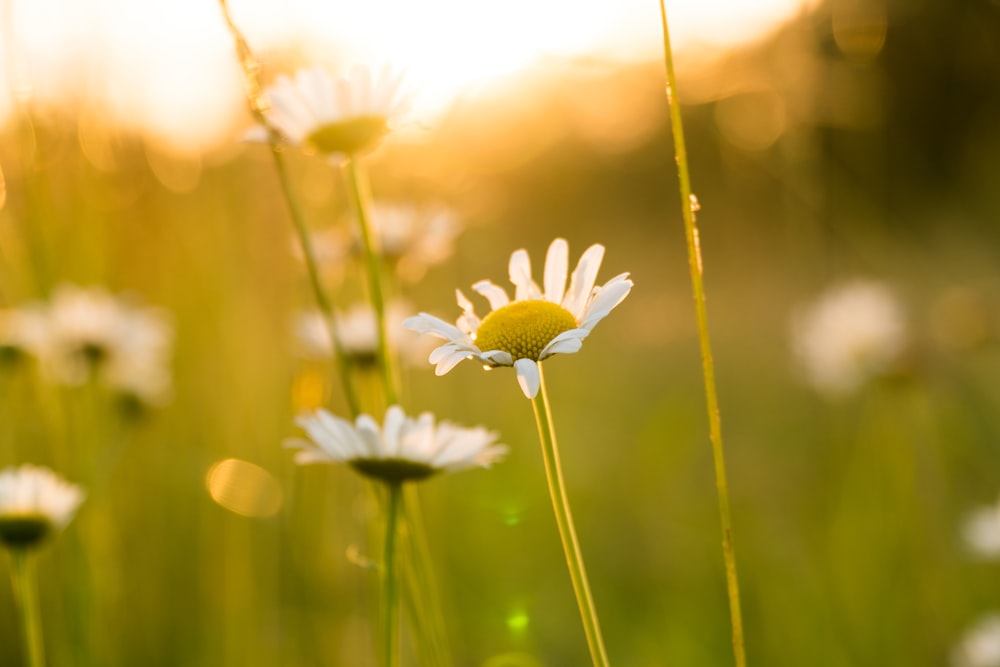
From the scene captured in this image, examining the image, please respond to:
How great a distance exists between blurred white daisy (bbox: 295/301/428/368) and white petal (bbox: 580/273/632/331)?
50 centimetres

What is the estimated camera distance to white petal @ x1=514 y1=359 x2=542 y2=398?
0.43 meters

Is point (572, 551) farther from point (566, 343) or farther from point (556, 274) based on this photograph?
point (556, 274)

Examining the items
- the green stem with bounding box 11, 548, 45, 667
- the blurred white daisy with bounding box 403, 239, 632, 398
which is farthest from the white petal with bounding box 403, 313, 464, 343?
the green stem with bounding box 11, 548, 45, 667

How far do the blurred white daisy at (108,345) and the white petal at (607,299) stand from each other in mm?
950

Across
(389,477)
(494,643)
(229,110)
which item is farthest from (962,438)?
(389,477)

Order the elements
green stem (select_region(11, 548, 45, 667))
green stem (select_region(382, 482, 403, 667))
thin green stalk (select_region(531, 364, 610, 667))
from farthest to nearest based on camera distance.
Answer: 1. green stem (select_region(11, 548, 45, 667))
2. green stem (select_region(382, 482, 403, 667))
3. thin green stalk (select_region(531, 364, 610, 667))

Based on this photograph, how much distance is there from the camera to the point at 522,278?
0.57m

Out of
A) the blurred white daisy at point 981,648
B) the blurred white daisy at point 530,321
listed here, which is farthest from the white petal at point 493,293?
the blurred white daisy at point 981,648

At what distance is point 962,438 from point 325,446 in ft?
5.62

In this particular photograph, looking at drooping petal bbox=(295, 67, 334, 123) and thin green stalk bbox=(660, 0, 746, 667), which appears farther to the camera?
drooping petal bbox=(295, 67, 334, 123)

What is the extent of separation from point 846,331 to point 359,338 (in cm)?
115

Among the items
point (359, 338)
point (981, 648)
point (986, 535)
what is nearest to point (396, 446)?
point (359, 338)

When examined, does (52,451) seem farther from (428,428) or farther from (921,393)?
(921,393)

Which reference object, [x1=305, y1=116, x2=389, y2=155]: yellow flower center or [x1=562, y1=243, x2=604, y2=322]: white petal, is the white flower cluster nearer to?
[x1=305, y1=116, x2=389, y2=155]: yellow flower center
